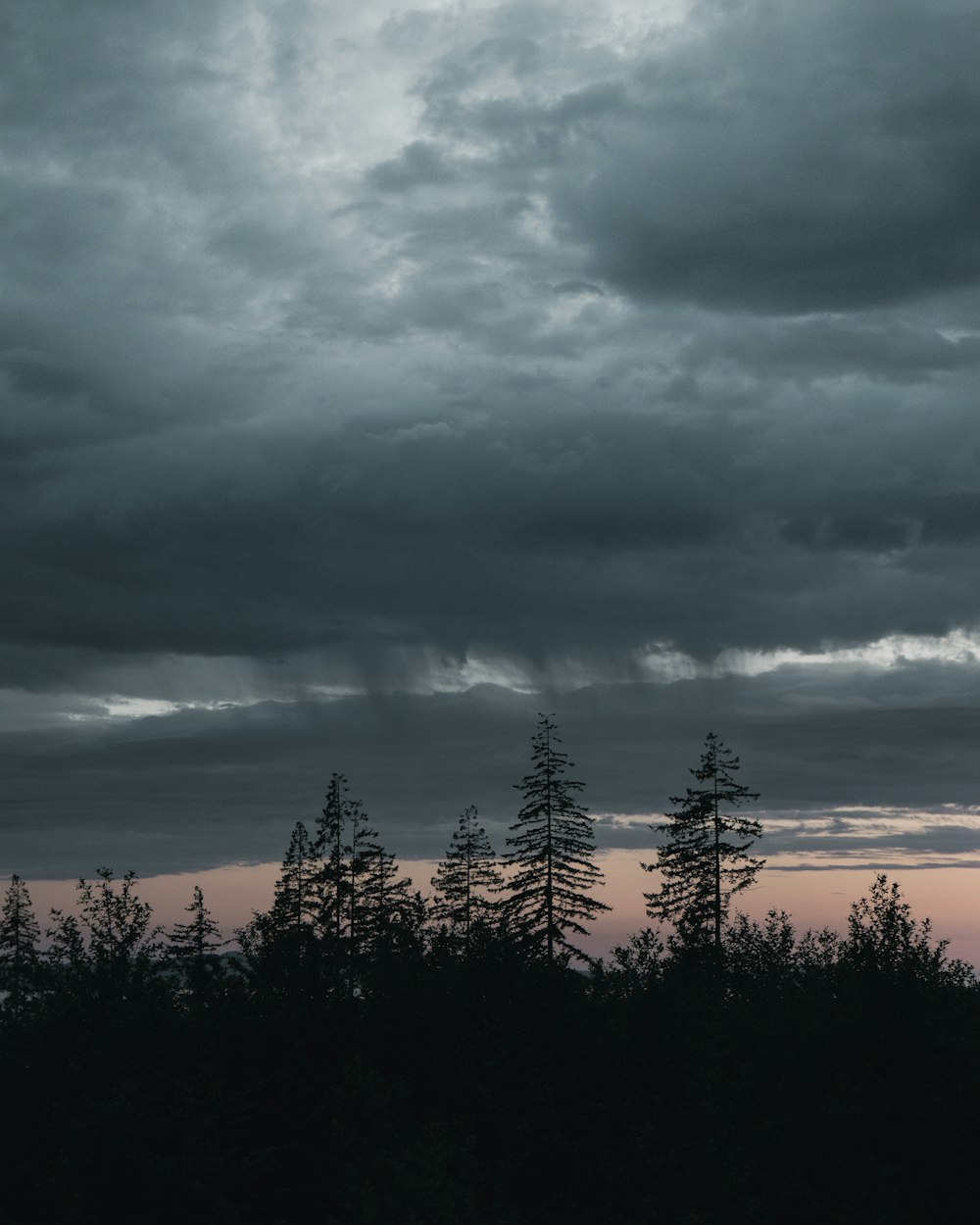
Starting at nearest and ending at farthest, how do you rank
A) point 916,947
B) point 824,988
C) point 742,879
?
point 916,947 → point 824,988 → point 742,879

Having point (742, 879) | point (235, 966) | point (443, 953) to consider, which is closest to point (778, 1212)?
point (443, 953)

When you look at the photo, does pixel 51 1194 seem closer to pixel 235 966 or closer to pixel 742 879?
pixel 235 966

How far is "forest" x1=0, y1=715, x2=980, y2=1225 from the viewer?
92.5 feet

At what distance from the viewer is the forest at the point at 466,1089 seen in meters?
28.2

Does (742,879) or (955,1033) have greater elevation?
(742,879)

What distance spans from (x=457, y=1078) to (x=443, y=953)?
6.73 metres

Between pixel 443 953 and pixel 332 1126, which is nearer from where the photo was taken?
pixel 332 1126

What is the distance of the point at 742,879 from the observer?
74375 millimetres

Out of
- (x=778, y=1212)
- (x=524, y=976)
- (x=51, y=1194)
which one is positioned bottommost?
(x=778, y=1212)

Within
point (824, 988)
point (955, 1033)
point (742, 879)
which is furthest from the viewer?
point (742, 879)

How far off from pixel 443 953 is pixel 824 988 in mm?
17949

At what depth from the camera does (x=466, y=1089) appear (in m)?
33.1

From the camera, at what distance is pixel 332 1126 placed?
29.9 metres

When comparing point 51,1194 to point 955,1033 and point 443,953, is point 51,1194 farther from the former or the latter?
point 955,1033
